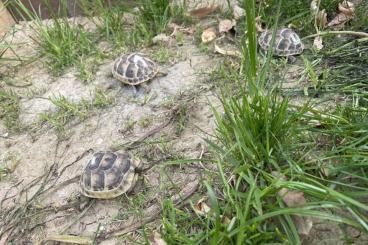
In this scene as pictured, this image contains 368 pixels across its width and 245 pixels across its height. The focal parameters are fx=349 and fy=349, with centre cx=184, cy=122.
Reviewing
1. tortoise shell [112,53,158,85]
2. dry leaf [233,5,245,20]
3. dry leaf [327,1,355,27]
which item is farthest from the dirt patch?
dry leaf [327,1,355,27]

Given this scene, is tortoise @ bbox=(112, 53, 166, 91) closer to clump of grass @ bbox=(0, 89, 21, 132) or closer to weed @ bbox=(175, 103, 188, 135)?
weed @ bbox=(175, 103, 188, 135)

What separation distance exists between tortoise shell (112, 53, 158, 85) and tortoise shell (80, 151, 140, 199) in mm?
1001

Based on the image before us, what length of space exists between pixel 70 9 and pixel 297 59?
2821mm

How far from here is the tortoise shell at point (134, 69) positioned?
11.2 feet

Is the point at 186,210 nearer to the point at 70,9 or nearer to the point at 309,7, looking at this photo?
the point at 309,7

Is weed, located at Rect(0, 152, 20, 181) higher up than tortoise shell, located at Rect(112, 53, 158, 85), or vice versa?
tortoise shell, located at Rect(112, 53, 158, 85)

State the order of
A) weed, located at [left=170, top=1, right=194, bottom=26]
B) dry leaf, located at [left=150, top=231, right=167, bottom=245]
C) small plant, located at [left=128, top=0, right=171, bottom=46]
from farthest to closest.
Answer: weed, located at [left=170, top=1, right=194, bottom=26] → small plant, located at [left=128, top=0, right=171, bottom=46] → dry leaf, located at [left=150, top=231, right=167, bottom=245]

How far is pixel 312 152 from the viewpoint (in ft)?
7.08

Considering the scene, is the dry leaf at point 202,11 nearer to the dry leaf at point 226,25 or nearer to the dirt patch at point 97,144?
the dry leaf at point 226,25

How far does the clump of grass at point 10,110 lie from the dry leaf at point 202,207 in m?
1.97

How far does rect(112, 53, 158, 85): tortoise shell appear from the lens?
3402 millimetres

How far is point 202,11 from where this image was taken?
4074 mm

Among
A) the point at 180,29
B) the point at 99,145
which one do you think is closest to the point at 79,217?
the point at 99,145

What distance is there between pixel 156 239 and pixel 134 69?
6.05ft
